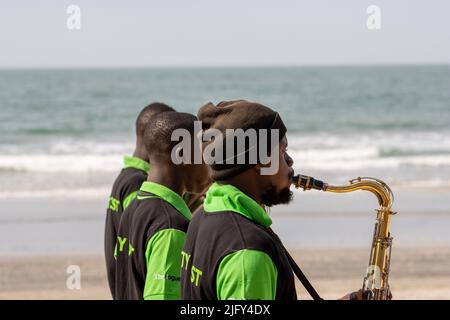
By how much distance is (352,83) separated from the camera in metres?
69.3

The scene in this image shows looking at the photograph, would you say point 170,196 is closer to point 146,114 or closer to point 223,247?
point 223,247

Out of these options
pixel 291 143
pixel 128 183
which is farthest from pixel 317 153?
pixel 128 183

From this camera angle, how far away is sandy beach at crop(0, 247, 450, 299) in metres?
10.5

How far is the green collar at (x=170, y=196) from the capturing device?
4770 mm

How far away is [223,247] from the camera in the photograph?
134 inches

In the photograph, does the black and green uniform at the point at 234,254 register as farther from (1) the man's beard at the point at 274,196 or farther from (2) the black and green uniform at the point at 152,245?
(2) the black and green uniform at the point at 152,245

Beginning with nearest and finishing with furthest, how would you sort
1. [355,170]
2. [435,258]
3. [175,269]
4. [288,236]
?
[175,269]
[435,258]
[288,236]
[355,170]

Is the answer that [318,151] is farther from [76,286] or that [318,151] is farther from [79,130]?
[76,286]

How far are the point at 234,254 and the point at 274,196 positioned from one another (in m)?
0.40
